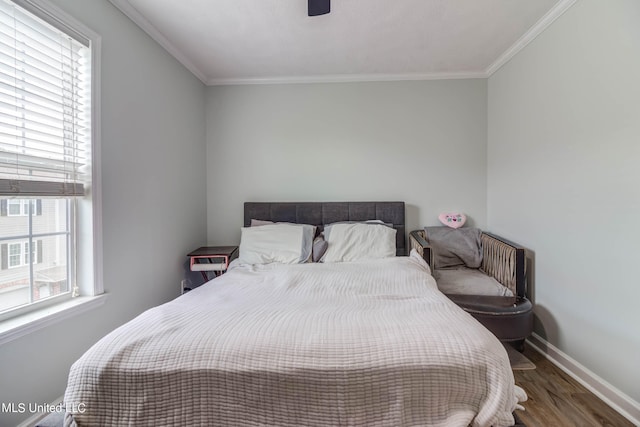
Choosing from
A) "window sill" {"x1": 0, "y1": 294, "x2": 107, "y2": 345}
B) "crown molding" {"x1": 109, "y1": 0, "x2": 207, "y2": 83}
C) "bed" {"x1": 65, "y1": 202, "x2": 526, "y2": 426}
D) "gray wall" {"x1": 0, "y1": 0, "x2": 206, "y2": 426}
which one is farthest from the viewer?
"crown molding" {"x1": 109, "y1": 0, "x2": 207, "y2": 83}

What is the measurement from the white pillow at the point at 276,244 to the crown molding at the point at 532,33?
2439 mm

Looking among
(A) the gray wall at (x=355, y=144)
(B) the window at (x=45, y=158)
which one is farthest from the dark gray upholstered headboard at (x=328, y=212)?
(B) the window at (x=45, y=158)

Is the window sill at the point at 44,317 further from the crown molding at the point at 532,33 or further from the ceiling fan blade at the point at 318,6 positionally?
the crown molding at the point at 532,33

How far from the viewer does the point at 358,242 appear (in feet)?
7.89

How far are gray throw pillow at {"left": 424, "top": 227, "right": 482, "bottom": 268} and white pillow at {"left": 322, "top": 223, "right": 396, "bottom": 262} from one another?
54 centimetres

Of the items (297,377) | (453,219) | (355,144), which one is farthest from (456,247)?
(297,377)

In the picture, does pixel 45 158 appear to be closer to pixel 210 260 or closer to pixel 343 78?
pixel 210 260

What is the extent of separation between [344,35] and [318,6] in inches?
36.4

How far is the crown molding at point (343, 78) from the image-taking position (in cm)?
275

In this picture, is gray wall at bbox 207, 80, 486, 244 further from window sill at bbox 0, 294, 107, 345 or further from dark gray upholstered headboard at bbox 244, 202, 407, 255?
window sill at bbox 0, 294, 107, 345

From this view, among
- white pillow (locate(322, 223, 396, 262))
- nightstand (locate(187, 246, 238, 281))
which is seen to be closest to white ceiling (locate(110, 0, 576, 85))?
white pillow (locate(322, 223, 396, 262))

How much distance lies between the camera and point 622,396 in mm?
1447

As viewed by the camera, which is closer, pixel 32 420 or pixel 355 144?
pixel 32 420

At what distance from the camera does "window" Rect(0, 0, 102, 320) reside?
1.24m
